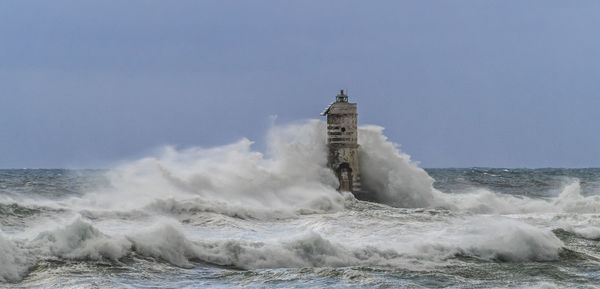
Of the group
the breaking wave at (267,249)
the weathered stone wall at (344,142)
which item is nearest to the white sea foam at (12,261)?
the breaking wave at (267,249)

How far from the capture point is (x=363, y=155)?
944 inches

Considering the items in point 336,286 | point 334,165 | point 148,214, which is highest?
point 334,165

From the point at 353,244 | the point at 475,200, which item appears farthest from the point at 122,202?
the point at 475,200

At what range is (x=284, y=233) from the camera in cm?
1617

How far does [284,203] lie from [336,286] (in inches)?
376

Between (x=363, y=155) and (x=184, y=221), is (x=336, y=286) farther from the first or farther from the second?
(x=363, y=155)

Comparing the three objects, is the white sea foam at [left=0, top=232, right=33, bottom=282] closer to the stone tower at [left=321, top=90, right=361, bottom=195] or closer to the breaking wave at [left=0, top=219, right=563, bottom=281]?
the breaking wave at [left=0, top=219, right=563, bottom=281]

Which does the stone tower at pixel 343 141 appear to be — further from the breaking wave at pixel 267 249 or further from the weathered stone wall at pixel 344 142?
the breaking wave at pixel 267 249

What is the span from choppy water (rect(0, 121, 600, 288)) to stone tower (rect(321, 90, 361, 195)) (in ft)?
1.40

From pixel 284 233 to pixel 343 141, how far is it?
6.55 meters

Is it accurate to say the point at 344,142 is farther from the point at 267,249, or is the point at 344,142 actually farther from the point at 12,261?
the point at 12,261

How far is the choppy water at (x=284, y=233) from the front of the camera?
38.9 ft

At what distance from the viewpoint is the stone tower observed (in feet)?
72.4

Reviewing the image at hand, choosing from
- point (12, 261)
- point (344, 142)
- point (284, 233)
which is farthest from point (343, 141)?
point (12, 261)
